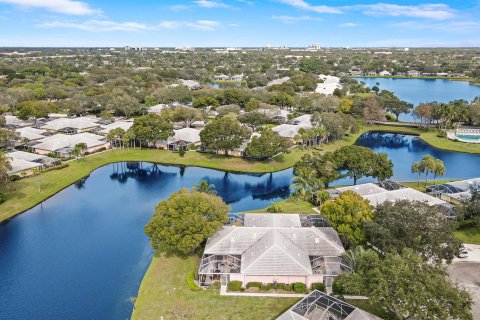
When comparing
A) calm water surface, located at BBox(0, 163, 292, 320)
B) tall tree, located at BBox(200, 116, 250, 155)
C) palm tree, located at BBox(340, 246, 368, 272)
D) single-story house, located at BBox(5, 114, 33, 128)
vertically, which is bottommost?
calm water surface, located at BBox(0, 163, 292, 320)

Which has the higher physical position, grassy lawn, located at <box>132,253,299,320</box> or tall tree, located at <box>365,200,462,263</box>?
tall tree, located at <box>365,200,462,263</box>

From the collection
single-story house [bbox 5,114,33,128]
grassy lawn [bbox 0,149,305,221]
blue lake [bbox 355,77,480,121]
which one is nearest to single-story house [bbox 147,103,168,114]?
single-story house [bbox 5,114,33,128]

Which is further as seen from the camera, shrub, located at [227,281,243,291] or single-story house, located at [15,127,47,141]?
single-story house, located at [15,127,47,141]

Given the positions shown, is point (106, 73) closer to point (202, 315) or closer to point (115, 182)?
point (115, 182)

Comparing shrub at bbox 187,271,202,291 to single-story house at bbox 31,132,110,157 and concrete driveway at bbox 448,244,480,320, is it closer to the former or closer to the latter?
concrete driveway at bbox 448,244,480,320

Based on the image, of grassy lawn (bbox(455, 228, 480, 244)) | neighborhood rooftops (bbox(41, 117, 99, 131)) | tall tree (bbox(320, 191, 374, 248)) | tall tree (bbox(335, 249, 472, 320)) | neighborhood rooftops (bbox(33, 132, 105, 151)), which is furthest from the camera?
neighborhood rooftops (bbox(41, 117, 99, 131))

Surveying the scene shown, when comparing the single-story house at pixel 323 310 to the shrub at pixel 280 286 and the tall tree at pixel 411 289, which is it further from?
the shrub at pixel 280 286

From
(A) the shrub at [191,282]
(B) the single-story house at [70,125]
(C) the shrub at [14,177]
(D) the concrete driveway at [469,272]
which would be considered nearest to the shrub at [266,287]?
(A) the shrub at [191,282]
